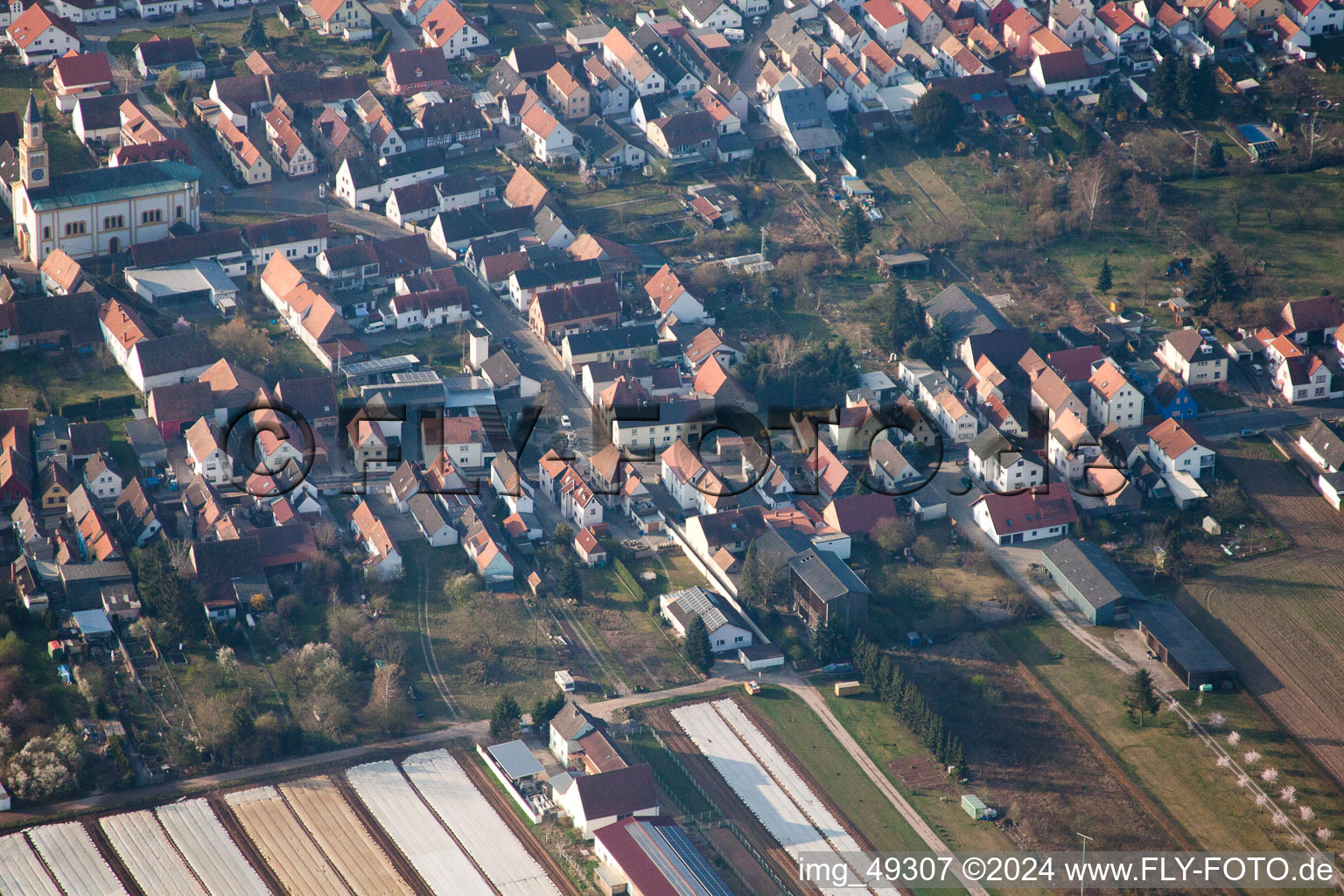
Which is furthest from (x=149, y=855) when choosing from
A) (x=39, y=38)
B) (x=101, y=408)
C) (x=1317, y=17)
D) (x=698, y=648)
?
(x=1317, y=17)

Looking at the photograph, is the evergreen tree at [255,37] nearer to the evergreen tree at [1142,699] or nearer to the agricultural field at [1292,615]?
the agricultural field at [1292,615]

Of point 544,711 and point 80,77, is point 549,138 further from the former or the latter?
point 544,711

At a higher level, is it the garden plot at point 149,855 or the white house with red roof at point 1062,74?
the white house with red roof at point 1062,74

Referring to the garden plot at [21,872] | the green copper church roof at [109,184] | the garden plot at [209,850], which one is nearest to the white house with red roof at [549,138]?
the green copper church roof at [109,184]

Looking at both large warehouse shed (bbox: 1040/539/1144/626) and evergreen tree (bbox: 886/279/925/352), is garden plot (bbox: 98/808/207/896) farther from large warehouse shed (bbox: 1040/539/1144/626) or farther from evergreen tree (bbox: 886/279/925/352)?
evergreen tree (bbox: 886/279/925/352)

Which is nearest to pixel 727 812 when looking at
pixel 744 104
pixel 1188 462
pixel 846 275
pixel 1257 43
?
pixel 1188 462

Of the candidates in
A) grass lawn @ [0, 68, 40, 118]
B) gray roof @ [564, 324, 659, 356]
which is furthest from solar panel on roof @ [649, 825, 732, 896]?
grass lawn @ [0, 68, 40, 118]
